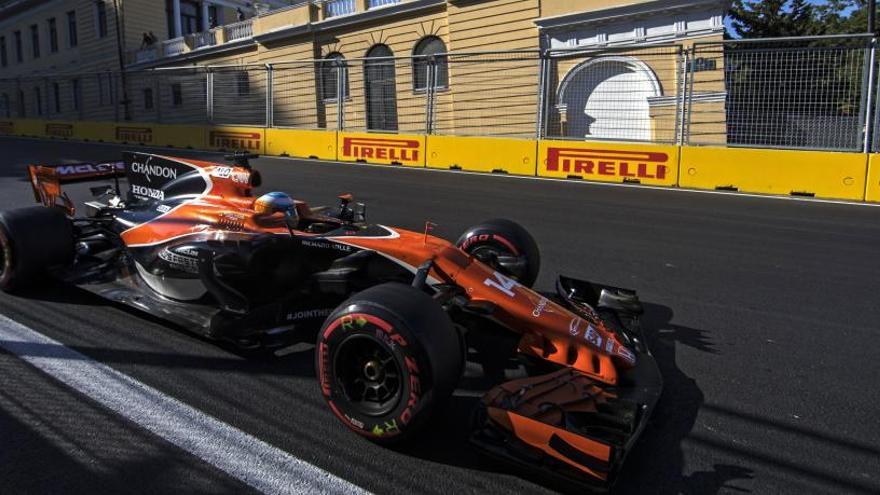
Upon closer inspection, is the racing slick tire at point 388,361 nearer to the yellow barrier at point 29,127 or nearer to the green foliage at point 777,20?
the yellow barrier at point 29,127

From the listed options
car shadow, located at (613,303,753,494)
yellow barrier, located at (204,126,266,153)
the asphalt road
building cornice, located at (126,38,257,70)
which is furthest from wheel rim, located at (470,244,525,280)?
building cornice, located at (126,38,257,70)

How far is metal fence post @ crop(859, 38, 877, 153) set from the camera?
909 cm

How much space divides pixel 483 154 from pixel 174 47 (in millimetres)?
33438

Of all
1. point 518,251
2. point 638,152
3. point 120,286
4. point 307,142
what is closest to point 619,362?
point 518,251

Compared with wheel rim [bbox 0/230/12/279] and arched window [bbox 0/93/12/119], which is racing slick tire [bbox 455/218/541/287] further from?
arched window [bbox 0/93/12/119]

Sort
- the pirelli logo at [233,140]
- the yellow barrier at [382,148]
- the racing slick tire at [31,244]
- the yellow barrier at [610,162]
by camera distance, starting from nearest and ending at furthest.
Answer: the racing slick tire at [31,244], the yellow barrier at [610,162], the yellow barrier at [382,148], the pirelli logo at [233,140]

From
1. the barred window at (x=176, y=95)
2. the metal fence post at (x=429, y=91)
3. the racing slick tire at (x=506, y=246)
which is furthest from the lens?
the barred window at (x=176, y=95)

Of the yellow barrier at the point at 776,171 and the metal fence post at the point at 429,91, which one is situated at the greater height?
the metal fence post at the point at 429,91

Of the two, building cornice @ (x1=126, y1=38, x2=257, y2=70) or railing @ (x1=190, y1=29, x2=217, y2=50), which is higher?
railing @ (x1=190, y1=29, x2=217, y2=50)

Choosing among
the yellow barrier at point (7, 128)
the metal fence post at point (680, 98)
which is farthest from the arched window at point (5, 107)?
the metal fence post at point (680, 98)

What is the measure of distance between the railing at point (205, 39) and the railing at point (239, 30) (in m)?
→ 1.20

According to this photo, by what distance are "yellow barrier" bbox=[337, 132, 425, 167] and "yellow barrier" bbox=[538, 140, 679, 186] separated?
8.98 ft

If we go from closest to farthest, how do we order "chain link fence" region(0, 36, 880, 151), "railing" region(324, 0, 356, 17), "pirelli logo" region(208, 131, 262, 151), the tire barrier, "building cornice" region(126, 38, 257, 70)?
the tire barrier → "chain link fence" region(0, 36, 880, 151) → "pirelli logo" region(208, 131, 262, 151) → "railing" region(324, 0, 356, 17) → "building cornice" region(126, 38, 257, 70)

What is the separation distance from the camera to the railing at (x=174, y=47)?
125 ft
